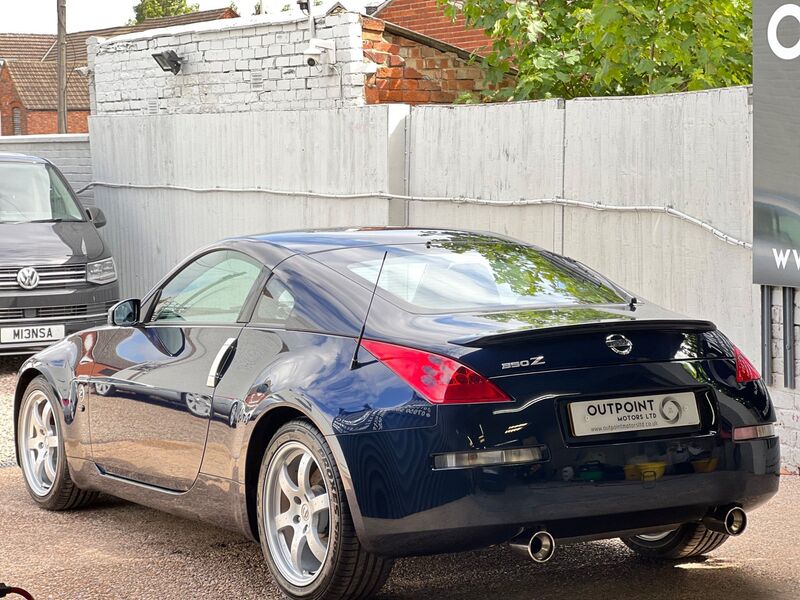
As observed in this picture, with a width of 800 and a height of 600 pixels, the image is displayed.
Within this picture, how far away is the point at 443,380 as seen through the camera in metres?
4.70

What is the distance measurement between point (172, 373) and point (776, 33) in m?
3.98

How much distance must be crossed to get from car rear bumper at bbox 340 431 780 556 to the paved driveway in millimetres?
570

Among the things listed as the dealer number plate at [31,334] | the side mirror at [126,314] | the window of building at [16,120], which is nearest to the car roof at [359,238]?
the side mirror at [126,314]

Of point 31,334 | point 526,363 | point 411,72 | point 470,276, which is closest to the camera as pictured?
point 526,363

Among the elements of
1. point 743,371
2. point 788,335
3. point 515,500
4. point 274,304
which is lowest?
point 515,500

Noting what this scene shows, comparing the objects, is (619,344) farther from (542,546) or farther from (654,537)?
(654,537)

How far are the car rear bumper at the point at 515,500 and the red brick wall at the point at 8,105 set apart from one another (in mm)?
79866

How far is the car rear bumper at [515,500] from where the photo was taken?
4.62 m

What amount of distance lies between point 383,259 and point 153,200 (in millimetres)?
10855

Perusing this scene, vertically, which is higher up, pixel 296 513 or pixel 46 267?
pixel 46 267

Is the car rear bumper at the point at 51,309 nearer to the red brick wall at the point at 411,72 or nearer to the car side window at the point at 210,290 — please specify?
the red brick wall at the point at 411,72

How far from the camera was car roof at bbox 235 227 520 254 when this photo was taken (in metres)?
5.87

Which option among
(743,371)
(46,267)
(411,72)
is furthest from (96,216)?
(743,371)

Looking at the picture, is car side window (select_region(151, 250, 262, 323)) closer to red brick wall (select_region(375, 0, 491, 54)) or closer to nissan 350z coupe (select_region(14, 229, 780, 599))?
nissan 350z coupe (select_region(14, 229, 780, 599))
